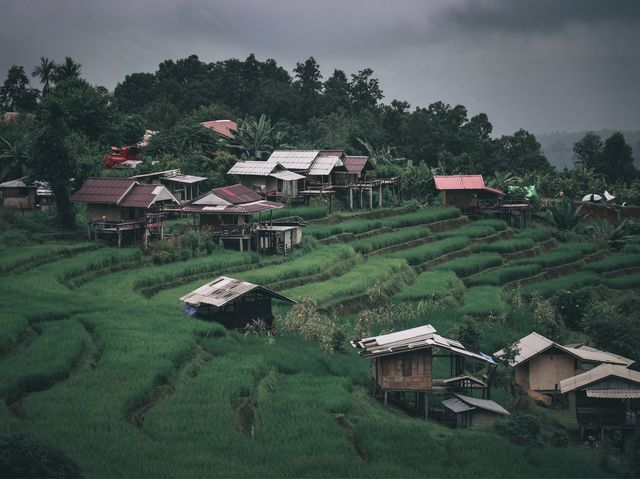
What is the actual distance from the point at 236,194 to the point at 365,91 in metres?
37.6

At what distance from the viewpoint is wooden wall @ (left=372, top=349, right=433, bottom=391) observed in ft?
84.9

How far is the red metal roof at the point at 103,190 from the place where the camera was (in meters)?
37.6

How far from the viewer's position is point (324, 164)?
161 ft

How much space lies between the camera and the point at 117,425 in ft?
66.2

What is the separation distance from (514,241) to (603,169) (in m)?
26.7

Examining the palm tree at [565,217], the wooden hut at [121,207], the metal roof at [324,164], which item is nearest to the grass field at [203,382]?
the wooden hut at [121,207]

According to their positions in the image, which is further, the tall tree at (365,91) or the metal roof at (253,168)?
the tall tree at (365,91)

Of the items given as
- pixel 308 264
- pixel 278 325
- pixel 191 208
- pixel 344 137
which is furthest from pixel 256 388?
pixel 344 137

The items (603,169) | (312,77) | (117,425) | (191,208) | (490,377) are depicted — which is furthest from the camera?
(312,77)

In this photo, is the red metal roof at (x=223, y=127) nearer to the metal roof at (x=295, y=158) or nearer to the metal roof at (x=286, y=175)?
the metal roof at (x=295, y=158)

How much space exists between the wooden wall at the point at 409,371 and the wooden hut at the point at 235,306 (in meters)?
5.21

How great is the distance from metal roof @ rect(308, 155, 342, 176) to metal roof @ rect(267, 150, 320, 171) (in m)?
0.33

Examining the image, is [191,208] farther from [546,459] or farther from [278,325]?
[546,459]

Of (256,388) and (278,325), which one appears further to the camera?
(278,325)
